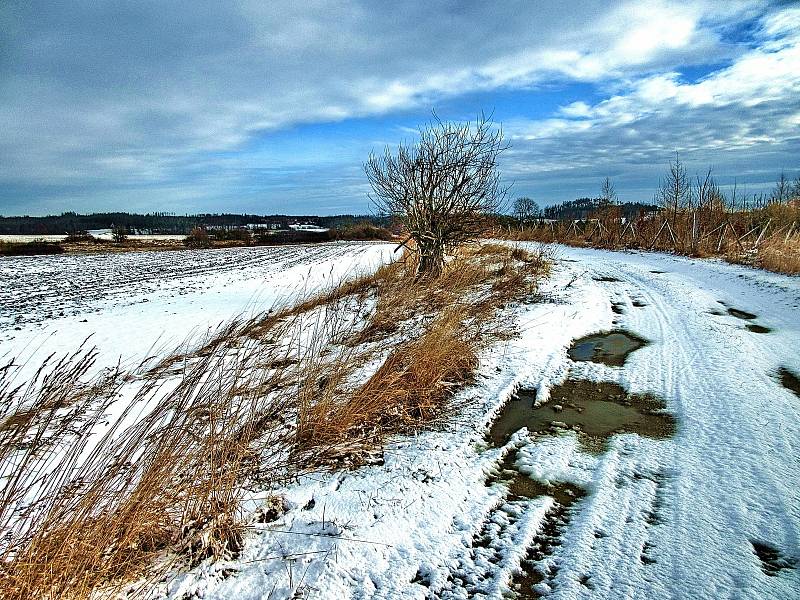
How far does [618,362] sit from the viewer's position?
20.9ft

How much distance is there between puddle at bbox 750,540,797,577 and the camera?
8.23 feet

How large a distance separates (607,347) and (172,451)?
20.4 feet

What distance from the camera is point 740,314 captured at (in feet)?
29.0

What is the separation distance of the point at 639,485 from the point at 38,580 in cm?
355

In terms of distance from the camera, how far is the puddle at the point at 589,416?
4.30m

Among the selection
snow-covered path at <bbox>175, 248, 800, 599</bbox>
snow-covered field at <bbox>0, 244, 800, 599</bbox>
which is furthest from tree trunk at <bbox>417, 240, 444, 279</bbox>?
snow-covered path at <bbox>175, 248, 800, 599</bbox>

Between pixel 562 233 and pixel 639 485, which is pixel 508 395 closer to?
pixel 639 485

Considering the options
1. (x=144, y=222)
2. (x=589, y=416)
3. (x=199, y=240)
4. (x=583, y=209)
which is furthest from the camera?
(x=144, y=222)

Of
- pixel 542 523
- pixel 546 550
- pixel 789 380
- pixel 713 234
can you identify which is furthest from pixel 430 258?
pixel 713 234

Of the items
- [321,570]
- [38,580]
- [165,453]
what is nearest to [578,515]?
[321,570]

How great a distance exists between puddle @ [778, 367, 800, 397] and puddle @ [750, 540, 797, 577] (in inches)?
118

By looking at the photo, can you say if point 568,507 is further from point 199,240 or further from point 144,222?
point 144,222

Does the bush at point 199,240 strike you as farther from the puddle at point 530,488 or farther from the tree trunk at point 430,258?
the puddle at point 530,488

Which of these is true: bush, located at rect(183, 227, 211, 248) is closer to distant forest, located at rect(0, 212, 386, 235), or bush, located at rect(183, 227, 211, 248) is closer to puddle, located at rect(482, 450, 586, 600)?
distant forest, located at rect(0, 212, 386, 235)
